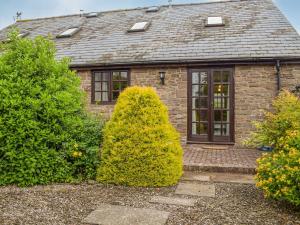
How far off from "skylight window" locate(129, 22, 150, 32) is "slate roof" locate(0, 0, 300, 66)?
0.69 feet

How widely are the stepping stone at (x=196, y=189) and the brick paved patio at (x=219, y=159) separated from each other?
1126 millimetres

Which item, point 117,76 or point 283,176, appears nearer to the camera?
point 283,176

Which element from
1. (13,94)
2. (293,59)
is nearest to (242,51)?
(293,59)

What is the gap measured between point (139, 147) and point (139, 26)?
848 cm

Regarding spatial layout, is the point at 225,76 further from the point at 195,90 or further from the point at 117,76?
the point at 117,76

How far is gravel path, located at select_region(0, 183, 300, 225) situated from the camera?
352 cm

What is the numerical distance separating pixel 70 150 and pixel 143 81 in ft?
17.2

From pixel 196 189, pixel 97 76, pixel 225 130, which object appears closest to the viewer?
pixel 196 189

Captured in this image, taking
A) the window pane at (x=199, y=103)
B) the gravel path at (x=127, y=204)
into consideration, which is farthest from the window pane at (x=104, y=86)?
the gravel path at (x=127, y=204)

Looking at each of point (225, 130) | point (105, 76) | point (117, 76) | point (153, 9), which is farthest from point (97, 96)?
point (153, 9)

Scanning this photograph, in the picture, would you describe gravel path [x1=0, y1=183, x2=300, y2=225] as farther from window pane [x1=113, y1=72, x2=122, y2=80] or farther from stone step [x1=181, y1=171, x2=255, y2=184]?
window pane [x1=113, y1=72, x2=122, y2=80]

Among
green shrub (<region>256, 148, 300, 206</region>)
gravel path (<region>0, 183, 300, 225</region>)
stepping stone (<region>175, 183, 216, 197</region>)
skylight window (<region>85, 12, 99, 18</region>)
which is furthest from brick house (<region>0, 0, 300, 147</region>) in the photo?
green shrub (<region>256, 148, 300, 206</region>)

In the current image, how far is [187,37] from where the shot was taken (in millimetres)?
10484

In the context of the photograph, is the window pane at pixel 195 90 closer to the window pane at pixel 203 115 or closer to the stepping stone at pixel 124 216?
the window pane at pixel 203 115
